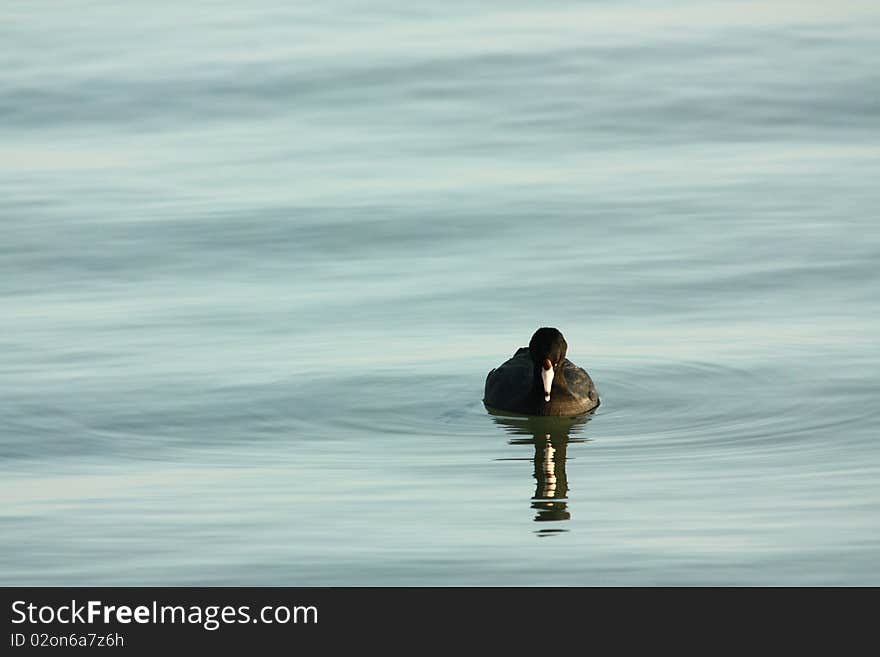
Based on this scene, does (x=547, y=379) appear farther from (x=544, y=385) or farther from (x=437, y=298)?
(x=437, y=298)

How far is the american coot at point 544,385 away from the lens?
15172 millimetres

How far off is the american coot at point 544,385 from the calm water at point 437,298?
21 centimetres

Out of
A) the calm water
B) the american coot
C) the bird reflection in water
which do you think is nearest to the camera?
the calm water

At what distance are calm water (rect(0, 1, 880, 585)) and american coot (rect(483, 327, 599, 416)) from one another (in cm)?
21

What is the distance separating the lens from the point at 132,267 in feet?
63.4

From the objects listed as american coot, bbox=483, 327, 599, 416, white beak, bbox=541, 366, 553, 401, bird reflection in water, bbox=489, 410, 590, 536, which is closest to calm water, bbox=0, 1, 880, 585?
bird reflection in water, bbox=489, 410, 590, 536

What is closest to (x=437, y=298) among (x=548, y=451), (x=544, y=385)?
(x=544, y=385)

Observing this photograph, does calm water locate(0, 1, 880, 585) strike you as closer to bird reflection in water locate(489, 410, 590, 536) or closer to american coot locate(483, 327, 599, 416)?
bird reflection in water locate(489, 410, 590, 536)

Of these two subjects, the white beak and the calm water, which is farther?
the white beak

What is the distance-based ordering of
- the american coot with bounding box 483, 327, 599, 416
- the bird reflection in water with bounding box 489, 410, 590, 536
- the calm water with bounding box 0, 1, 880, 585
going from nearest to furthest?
the calm water with bounding box 0, 1, 880, 585 < the bird reflection in water with bounding box 489, 410, 590, 536 < the american coot with bounding box 483, 327, 599, 416

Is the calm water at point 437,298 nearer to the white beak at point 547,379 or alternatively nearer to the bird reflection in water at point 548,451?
the bird reflection in water at point 548,451

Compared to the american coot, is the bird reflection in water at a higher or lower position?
lower

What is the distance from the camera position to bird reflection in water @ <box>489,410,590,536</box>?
12.0 metres
